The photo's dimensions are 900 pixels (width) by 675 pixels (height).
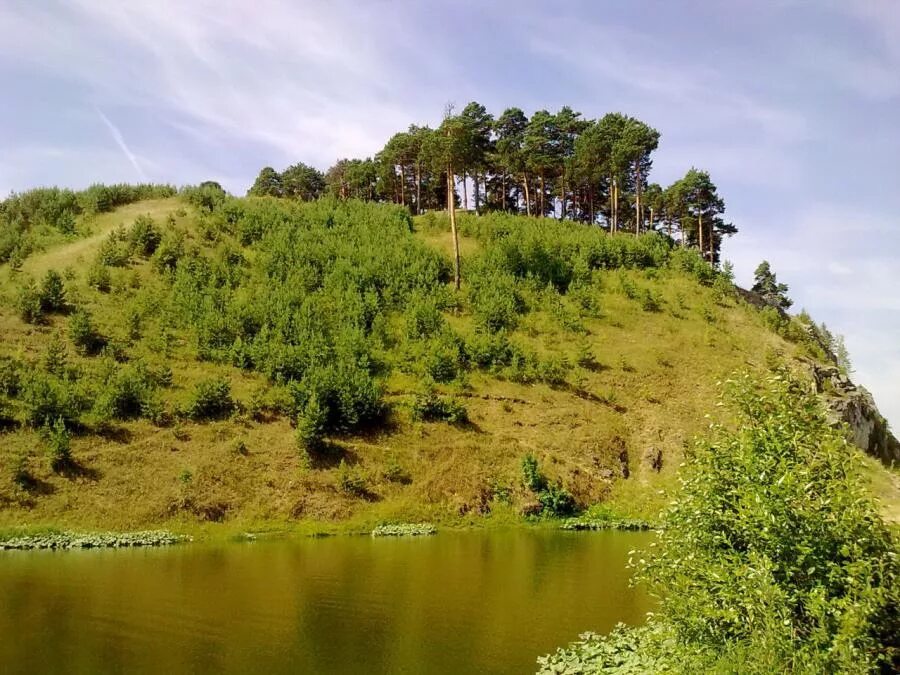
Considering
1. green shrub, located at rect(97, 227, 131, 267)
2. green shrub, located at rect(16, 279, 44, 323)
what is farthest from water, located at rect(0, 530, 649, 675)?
green shrub, located at rect(97, 227, 131, 267)

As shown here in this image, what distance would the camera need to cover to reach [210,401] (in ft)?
132

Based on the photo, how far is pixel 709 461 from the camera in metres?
11.8

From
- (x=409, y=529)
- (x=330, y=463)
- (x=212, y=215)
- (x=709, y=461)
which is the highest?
(x=212, y=215)

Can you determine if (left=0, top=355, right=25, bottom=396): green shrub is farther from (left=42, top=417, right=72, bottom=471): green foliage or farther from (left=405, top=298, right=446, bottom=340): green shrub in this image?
(left=405, top=298, right=446, bottom=340): green shrub

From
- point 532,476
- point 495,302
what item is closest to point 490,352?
point 495,302

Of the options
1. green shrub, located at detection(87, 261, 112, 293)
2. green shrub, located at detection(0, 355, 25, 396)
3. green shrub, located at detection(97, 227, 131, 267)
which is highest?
green shrub, located at detection(97, 227, 131, 267)

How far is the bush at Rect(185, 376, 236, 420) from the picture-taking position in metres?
39.8

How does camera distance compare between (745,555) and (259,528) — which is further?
(259,528)

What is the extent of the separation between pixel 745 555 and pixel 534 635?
300 inches

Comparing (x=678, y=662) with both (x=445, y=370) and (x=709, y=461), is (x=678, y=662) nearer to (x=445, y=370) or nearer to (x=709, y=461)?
(x=709, y=461)

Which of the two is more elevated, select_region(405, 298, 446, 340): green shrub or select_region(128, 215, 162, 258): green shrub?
select_region(128, 215, 162, 258): green shrub

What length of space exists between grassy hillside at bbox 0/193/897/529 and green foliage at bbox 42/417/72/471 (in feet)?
0.51

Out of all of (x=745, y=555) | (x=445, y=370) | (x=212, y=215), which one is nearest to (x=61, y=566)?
(x=745, y=555)

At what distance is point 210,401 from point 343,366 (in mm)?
9163
